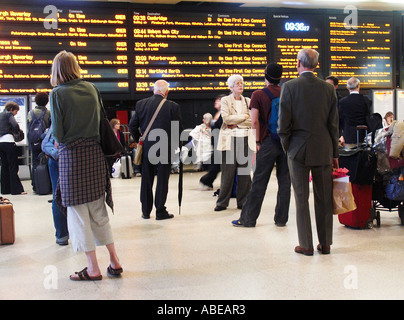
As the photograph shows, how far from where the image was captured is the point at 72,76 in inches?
148

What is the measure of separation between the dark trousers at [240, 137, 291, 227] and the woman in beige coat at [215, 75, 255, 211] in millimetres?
984

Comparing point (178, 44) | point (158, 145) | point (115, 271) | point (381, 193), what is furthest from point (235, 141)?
point (178, 44)

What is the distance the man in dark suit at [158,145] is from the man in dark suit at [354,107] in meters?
2.44

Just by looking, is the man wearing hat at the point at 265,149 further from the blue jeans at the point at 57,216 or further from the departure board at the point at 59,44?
the departure board at the point at 59,44

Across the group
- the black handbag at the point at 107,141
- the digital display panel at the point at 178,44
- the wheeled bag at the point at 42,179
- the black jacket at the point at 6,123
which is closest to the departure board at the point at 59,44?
the digital display panel at the point at 178,44

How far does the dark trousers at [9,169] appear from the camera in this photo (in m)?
8.51

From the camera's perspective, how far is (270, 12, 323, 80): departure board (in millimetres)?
10883

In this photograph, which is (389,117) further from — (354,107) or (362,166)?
(362,166)

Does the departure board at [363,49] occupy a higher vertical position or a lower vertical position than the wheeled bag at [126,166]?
higher

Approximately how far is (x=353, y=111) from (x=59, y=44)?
5571 millimetres

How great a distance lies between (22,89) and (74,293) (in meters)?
6.97

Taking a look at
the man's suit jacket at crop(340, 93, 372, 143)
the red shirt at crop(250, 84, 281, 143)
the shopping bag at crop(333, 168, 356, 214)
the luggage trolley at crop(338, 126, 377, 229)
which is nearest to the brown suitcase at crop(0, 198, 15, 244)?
the red shirt at crop(250, 84, 281, 143)

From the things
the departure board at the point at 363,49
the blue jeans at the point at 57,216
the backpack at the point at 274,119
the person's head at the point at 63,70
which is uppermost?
the departure board at the point at 363,49

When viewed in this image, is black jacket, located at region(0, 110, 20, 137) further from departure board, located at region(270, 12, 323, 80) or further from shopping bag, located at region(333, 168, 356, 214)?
shopping bag, located at region(333, 168, 356, 214)
